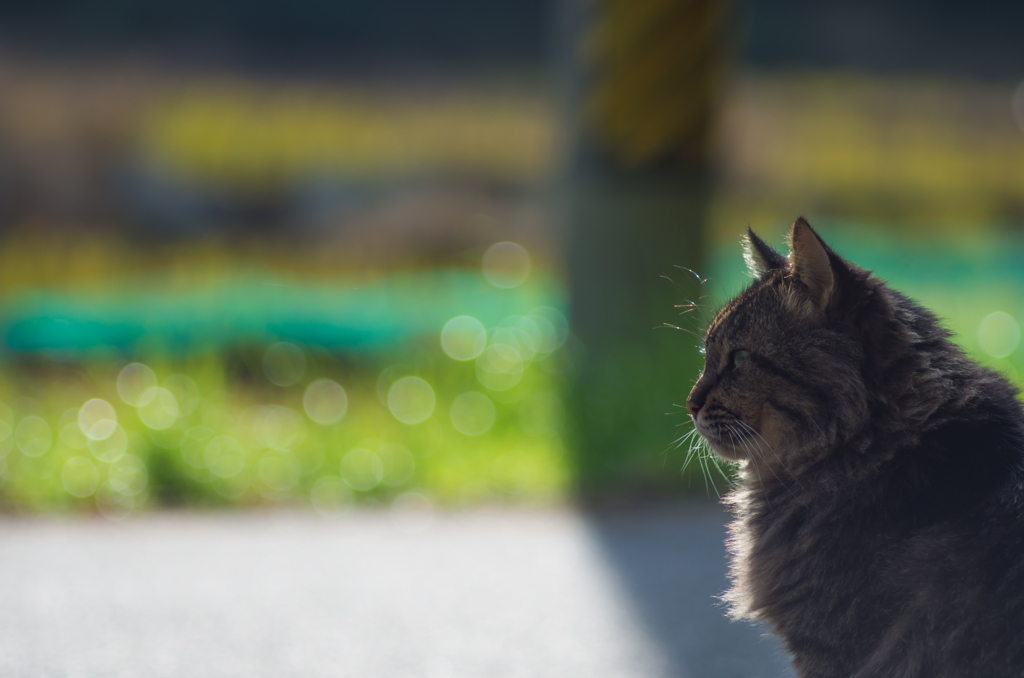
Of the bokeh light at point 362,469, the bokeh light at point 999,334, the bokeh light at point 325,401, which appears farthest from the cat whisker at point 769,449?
the bokeh light at point 999,334

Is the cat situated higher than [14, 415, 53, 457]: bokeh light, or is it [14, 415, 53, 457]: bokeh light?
the cat

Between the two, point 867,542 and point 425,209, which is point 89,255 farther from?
point 867,542

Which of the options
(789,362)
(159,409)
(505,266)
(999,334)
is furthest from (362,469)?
(999,334)

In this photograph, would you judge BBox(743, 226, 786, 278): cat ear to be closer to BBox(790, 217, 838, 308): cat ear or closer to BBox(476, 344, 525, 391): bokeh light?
BBox(790, 217, 838, 308): cat ear

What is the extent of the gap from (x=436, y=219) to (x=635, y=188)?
5.23 meters

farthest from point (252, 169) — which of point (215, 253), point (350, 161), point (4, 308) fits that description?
point (4, 308)

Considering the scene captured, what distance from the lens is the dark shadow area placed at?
2.27 m

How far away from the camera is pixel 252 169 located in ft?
31.5

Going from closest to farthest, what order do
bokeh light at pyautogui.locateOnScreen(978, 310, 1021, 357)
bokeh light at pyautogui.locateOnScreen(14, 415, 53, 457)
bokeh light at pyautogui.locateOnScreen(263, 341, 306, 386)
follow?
bokeh light at pyautogui.locateOnScreen(14, 415, 53, 457)
bokeh light at pyautogui.locateOnScreen(263, 341, 306, 386)
bokeh light at pyautogui.locateOnScreen(978, 310, 1021, 357)

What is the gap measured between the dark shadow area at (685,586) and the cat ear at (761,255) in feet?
2.62

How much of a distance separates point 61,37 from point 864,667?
433 inches

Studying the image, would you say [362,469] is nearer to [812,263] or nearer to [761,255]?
[761,255]

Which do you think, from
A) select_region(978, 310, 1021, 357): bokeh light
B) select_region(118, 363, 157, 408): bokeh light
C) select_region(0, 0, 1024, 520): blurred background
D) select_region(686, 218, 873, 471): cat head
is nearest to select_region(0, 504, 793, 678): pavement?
select_region(0, 0, 1024, 520): blurred background

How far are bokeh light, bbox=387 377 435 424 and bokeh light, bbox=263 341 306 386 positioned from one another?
56 cm
